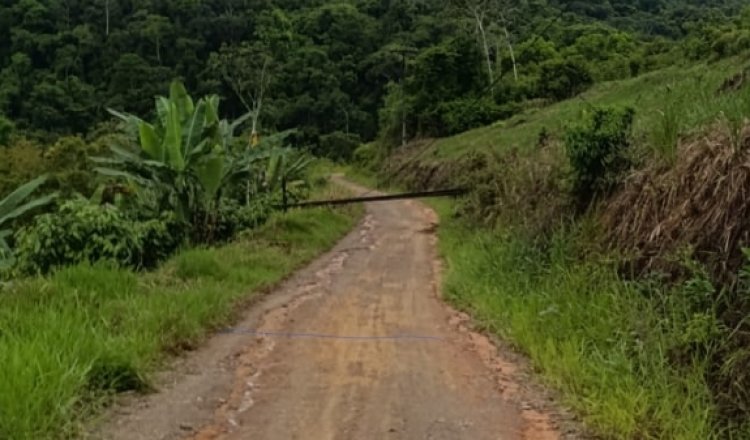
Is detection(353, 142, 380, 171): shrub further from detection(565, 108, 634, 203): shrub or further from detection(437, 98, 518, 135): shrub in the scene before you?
detection(565, 108, 634, 203): shrub

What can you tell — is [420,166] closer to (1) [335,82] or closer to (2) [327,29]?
(1) [335,82]

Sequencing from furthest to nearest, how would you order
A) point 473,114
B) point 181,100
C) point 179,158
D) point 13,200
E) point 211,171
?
point 473,114 → point 181,100 → point 211,171 → point 179,158 → point 13,200

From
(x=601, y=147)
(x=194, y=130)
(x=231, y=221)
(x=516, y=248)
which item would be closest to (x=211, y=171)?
(x=194, y=130)

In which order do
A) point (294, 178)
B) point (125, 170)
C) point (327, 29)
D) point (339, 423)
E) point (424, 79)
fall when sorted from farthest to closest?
point (327, 29), point (424, 79), point (294, 178), point (125, 170), point (339, 423)

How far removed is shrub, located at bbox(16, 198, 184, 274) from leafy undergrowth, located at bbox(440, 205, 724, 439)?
4.96m

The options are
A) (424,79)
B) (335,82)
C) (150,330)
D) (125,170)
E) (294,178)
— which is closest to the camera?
(150,330)

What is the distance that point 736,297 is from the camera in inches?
221

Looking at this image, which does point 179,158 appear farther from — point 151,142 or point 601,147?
point 601,147

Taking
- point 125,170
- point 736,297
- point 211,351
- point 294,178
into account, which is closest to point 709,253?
point 736,297

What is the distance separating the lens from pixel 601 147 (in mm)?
8641

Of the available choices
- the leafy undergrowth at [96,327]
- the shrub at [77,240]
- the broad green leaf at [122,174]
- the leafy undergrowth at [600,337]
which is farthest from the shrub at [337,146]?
the leafy undergrowth at [600,337]

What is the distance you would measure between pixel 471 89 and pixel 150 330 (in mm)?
41849

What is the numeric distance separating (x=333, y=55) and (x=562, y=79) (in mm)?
26602

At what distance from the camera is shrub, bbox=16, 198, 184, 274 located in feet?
34.6
